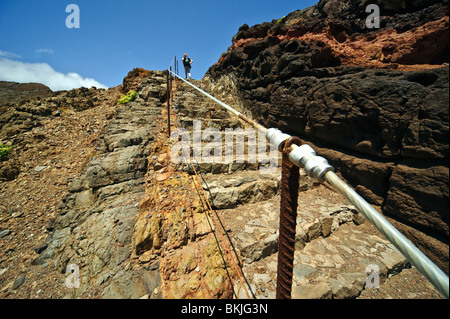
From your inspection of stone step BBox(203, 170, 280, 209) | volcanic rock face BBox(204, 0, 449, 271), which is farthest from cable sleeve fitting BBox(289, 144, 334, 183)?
volcanic rock face BBox(204, 0, 449, 271)

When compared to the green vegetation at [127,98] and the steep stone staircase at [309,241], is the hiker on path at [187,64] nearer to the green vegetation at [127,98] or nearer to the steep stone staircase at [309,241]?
the green vegetation at [127,98]

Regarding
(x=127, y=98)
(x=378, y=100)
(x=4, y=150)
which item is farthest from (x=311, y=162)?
(x=127, y=98)

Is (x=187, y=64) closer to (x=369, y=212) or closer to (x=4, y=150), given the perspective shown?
(x=4, y=150)

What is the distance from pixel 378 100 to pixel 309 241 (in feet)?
13.7

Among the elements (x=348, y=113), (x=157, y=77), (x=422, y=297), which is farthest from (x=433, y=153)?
(x=157, y=77)

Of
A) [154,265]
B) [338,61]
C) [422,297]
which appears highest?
[338,61]

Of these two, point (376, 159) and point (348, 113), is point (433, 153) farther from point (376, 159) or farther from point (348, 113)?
point (348, 113)

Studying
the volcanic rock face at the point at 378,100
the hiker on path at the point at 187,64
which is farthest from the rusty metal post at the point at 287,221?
the hiker on path at the point at 187,64

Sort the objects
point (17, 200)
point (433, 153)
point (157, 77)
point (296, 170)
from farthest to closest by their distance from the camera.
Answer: point (157, 77)
point (17, 200)
point (433, 153)
point (296, 170)

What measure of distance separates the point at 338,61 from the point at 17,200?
44.0ft

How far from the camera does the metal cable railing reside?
2.98 feet

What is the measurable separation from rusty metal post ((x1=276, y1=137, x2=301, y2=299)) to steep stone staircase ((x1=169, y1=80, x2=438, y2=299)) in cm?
202

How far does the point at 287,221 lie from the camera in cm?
179

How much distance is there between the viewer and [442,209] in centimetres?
353
